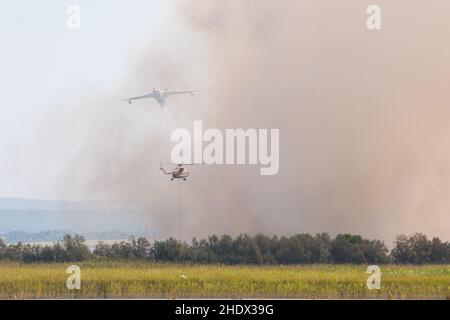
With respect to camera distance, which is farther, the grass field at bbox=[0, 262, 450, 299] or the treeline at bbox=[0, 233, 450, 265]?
the treeline at bbox=[0, 233, 450, 265]

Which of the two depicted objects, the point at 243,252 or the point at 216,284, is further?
the point at 243,252

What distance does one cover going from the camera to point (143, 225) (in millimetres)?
97812

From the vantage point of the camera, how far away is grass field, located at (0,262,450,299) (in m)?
47.1

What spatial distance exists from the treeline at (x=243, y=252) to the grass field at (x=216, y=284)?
927 centimetres

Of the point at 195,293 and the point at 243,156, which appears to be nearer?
the point at 195,293

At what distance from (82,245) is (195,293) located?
20.1 meters

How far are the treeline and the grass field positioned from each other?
9.27 meters

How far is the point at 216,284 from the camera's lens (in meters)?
48.7

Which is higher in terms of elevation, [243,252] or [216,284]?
[243,252]

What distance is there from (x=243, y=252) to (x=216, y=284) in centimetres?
1622
